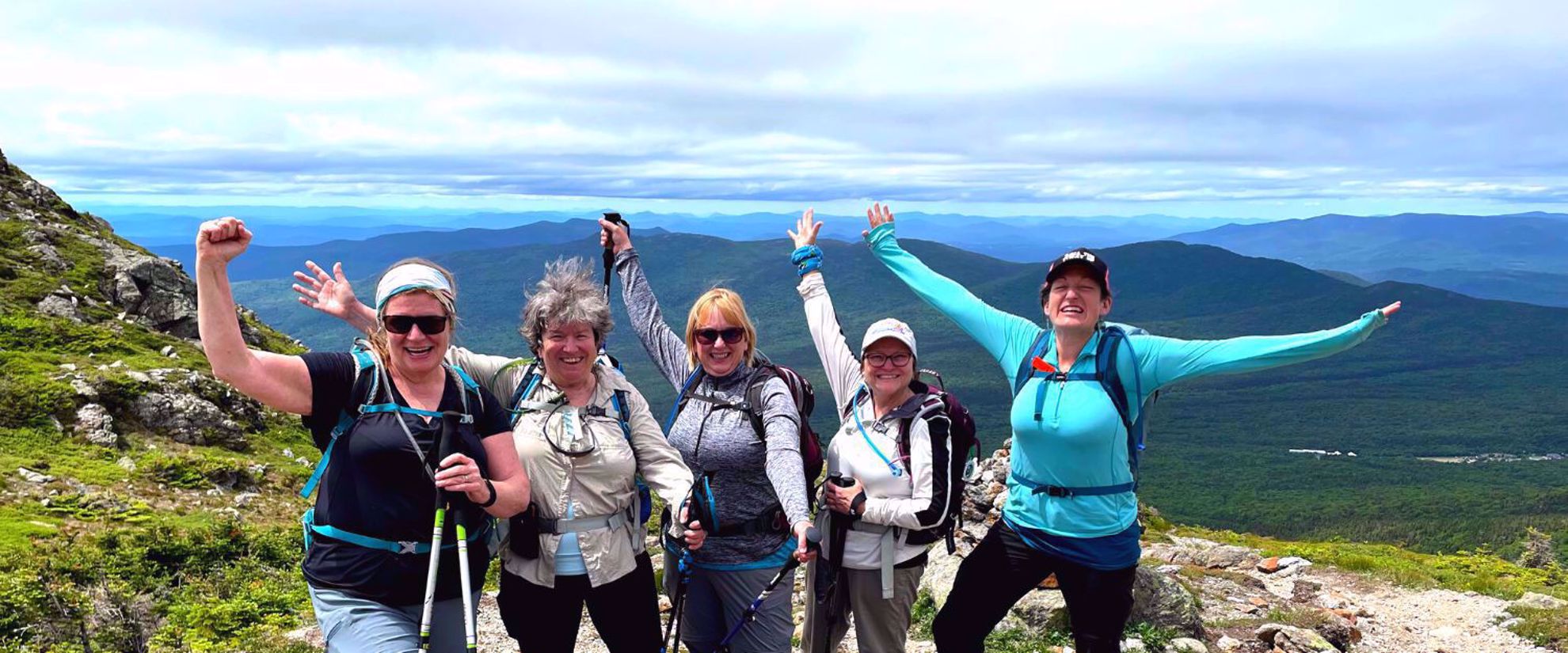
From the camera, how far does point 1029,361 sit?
6121 mm

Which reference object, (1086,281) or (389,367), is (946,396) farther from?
(389,367)

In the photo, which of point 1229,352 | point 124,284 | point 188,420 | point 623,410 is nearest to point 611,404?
point 623,410

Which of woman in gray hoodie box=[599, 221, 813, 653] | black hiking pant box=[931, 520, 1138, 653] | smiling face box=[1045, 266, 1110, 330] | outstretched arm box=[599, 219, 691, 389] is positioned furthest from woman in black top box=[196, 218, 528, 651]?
smiling face box=[1045, 266, 1110, 330]

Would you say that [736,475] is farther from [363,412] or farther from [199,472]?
[199,472]

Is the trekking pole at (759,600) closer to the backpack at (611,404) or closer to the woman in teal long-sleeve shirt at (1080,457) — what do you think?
the backpack at (611,404)

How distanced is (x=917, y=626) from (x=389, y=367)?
8.49m

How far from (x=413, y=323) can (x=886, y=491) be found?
303 cm

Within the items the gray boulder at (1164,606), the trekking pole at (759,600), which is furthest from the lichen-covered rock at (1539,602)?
the trekking pole at (759,600)

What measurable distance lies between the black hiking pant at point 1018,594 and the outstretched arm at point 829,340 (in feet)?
4.66

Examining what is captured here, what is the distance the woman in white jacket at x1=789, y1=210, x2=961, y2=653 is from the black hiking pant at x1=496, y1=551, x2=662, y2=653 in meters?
1.24

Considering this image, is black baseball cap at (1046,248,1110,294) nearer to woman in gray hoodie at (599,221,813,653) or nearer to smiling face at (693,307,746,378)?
woman in gray hoodie at (599,221,813,653)

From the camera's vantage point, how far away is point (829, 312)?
6.67 metres

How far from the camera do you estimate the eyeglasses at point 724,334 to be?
5711 millimetres

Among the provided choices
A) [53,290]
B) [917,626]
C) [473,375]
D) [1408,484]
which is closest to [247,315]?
[53,290]
